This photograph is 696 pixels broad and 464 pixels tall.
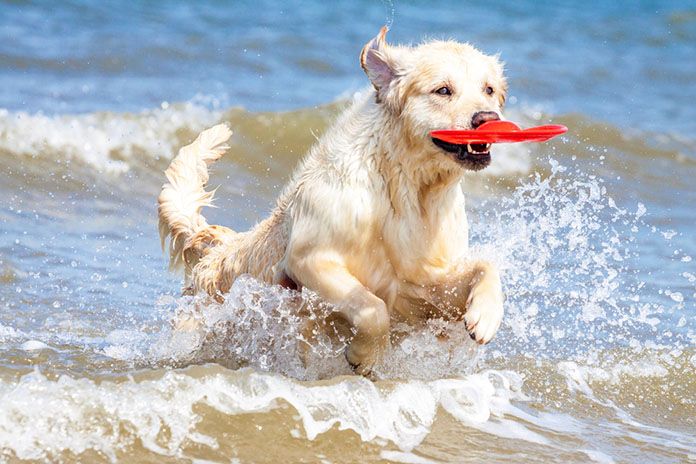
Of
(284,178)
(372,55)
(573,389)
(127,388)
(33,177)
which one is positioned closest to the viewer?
(127,388)

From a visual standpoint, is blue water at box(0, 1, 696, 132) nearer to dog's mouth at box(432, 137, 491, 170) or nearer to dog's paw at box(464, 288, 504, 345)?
dog's mouth at box(432, 137, 491, 170)

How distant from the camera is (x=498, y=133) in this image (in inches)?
187

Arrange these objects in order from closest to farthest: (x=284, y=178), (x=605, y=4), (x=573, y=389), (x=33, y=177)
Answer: (x=573, y=389), (x=33, y=177), (x=284, y=178), (x=605, y=4)

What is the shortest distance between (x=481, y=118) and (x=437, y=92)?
12.0 inches

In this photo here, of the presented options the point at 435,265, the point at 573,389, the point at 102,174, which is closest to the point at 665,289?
the point at 573,389

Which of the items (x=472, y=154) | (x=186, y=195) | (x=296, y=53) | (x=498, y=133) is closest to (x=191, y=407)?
(x=472, y=154)

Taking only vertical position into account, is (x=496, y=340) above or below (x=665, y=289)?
below

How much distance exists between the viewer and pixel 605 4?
20906mm

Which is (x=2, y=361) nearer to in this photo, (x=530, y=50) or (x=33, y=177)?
(x=33, y=177)

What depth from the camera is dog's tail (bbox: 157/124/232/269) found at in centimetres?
670

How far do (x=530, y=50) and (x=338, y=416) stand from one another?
13235mm

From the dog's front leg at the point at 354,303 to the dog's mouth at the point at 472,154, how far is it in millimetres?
776

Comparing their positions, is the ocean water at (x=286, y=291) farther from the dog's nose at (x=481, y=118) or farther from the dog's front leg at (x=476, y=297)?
the dog's nose at (x=481, y=118)

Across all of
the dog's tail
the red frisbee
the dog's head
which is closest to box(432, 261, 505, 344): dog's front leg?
the dog's head
